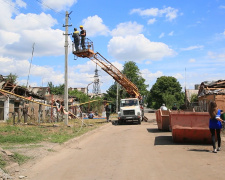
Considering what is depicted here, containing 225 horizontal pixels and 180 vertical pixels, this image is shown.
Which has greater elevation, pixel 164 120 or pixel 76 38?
pixel 76 38

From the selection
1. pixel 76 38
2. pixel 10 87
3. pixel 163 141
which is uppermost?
pixel 76 38

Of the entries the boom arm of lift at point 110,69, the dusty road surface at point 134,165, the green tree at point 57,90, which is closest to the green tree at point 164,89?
the green tree at point 57,90

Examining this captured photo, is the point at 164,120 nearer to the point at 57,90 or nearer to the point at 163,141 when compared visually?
the point at 163,141

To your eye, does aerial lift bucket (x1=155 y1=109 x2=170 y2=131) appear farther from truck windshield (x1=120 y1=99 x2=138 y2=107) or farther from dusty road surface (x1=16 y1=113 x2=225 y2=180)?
truck windshield (x1=120 y1=99 x2=138 y2=107)

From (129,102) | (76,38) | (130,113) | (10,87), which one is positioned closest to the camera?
(76,38)

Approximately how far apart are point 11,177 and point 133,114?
18.6 m

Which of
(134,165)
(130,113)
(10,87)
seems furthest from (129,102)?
(134,165)

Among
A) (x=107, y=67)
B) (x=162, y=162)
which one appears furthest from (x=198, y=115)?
(x=107, y=67)

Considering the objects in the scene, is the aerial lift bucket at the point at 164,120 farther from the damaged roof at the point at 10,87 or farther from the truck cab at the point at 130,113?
the damaged roof at the point at 10,87

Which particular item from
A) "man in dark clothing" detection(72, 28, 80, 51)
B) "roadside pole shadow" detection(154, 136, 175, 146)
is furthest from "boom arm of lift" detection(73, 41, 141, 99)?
"roadside pole shadow" detection(154, 136, 175, 146)

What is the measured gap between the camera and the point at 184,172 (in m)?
6.31

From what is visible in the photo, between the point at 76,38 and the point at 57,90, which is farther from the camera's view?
the point at 57,90

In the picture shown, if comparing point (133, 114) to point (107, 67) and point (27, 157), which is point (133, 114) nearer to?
point (107, 67)

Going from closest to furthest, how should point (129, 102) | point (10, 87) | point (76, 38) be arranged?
1. point (76, 38)
2. point (129, 102)
3. point (10, 87)
